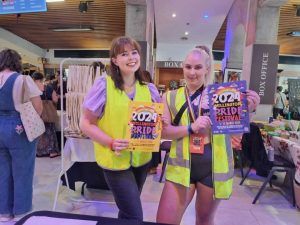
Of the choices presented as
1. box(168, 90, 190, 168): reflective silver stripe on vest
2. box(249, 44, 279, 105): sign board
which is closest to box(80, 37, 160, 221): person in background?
box(168, 90, 190, 168): reflective silver stripe on vest

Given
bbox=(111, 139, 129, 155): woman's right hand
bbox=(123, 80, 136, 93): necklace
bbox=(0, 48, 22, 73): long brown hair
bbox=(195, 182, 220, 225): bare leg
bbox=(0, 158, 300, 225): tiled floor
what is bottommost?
bbox=(0, 158, 300, 225): tiled floor

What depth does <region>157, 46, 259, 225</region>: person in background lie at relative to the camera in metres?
1.39

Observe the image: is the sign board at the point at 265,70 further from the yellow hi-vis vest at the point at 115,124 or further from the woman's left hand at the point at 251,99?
the yellow hi-vis vest at the point at 115,124

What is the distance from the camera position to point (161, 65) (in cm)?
1357

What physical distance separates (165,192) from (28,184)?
172cm

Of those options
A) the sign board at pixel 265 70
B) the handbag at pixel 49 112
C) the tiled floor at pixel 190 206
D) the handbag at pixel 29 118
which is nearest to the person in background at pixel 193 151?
the tiled floor at pixel 190 206

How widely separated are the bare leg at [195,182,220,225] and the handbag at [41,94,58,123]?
3664 millimetres

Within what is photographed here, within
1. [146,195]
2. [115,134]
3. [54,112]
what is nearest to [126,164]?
[115,134]

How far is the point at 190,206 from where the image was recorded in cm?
307

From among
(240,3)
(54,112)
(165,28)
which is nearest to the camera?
(54,112)

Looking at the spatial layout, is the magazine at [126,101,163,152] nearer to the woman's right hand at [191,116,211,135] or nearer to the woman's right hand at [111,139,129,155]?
the woman's right hand at [111,139,129,155]

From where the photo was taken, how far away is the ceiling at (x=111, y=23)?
7551 millimetres

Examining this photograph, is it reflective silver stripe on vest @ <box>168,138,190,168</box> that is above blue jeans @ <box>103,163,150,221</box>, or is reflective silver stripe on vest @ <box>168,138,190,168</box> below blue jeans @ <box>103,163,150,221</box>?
above

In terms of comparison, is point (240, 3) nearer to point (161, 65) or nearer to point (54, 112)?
point (54, 112)
